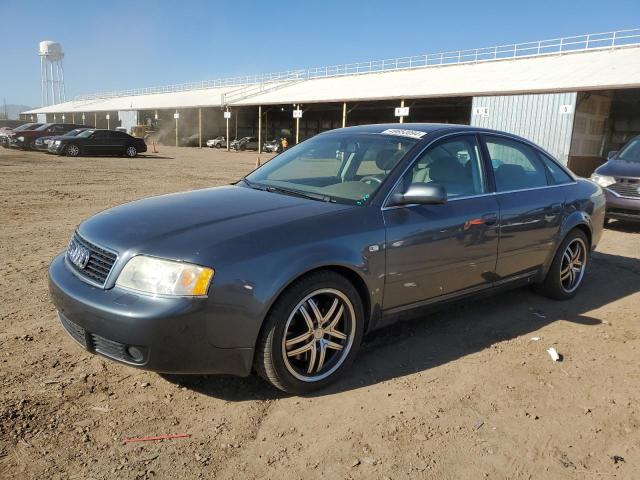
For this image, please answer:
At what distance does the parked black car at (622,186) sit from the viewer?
8.48m

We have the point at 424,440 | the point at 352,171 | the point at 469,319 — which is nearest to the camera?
the point at 424,440

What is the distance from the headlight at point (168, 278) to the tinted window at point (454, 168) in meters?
1.71

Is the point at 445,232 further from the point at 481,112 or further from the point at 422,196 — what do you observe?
the point at 481,112

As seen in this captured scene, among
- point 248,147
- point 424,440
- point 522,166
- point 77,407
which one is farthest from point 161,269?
point 248,147

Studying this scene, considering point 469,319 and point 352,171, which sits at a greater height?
point 352,171

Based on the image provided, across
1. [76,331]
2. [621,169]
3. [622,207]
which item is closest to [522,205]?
[76,331]

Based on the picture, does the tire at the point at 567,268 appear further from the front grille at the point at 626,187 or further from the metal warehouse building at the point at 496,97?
the metal warehouse building at the point at 496,97

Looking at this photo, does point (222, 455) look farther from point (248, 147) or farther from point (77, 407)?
point (248, 147)

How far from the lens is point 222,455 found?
2533 millimetres

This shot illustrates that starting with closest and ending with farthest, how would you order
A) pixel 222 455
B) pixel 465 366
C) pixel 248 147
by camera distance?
pixel 222 455, pixel 465 366, pixel 248 147

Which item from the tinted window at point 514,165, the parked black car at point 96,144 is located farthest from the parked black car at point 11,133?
the tinted window at point 514,165

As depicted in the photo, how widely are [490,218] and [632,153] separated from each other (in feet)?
23.5

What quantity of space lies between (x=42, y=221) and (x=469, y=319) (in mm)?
6901

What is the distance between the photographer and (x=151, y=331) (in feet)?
Answer: 8.47
